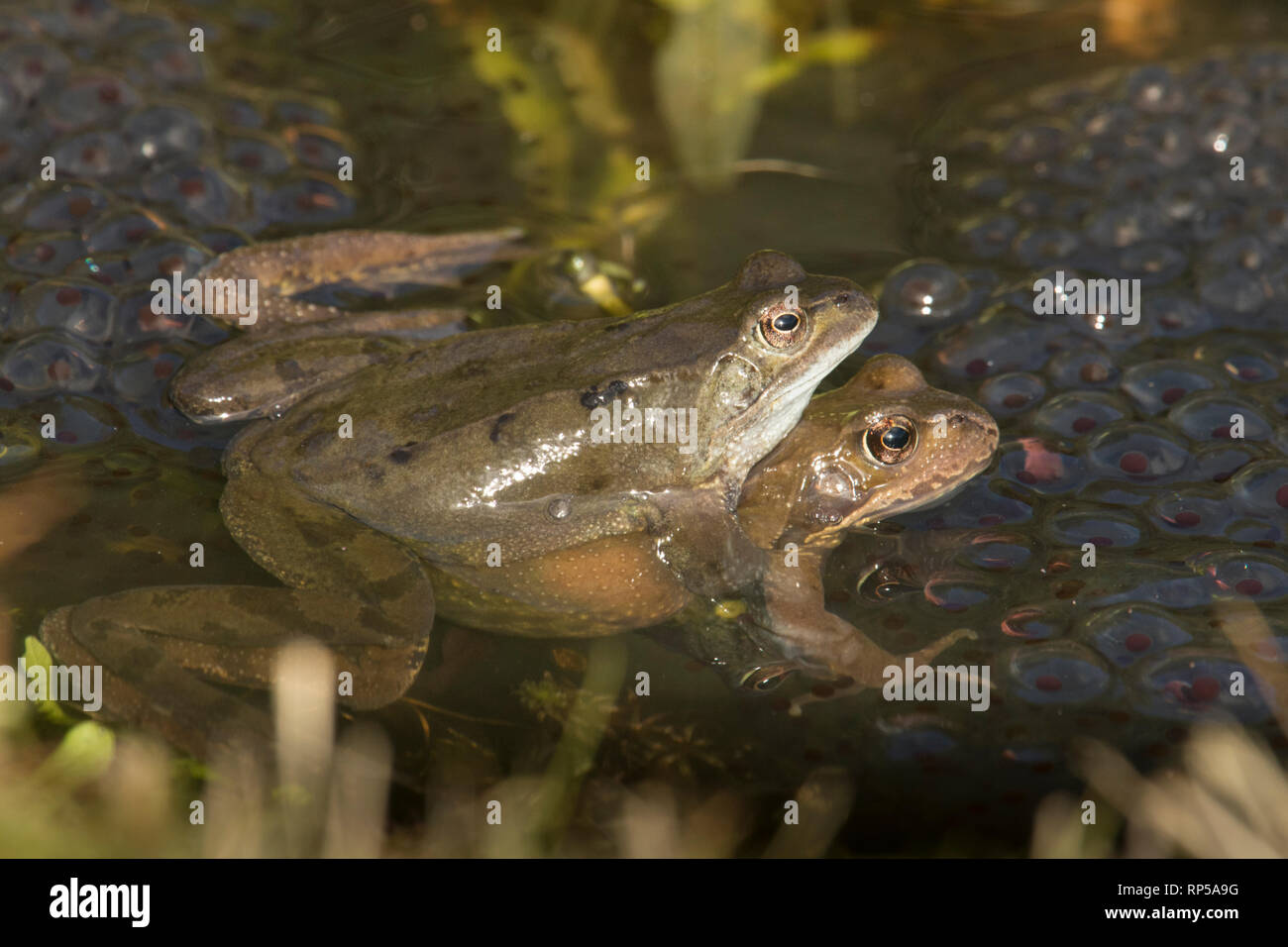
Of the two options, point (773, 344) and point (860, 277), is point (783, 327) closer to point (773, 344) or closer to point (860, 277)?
point (773, 344)

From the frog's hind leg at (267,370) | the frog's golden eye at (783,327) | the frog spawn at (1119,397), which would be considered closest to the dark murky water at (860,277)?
the frog spawn at (1119,397)

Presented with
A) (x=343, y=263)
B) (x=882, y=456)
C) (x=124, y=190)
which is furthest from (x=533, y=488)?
(x=124, y=190)

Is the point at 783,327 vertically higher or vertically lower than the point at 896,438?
higher

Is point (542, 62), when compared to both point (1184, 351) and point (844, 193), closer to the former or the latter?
point (844, 193)

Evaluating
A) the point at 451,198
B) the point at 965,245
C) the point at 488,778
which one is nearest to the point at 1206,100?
the point at 965,245

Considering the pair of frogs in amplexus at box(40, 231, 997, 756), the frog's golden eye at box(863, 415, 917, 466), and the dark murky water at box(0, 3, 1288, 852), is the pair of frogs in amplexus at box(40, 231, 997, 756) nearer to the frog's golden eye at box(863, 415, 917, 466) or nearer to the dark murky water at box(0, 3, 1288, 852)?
the frog's golden eye at box(863, 415, 917, 466)
